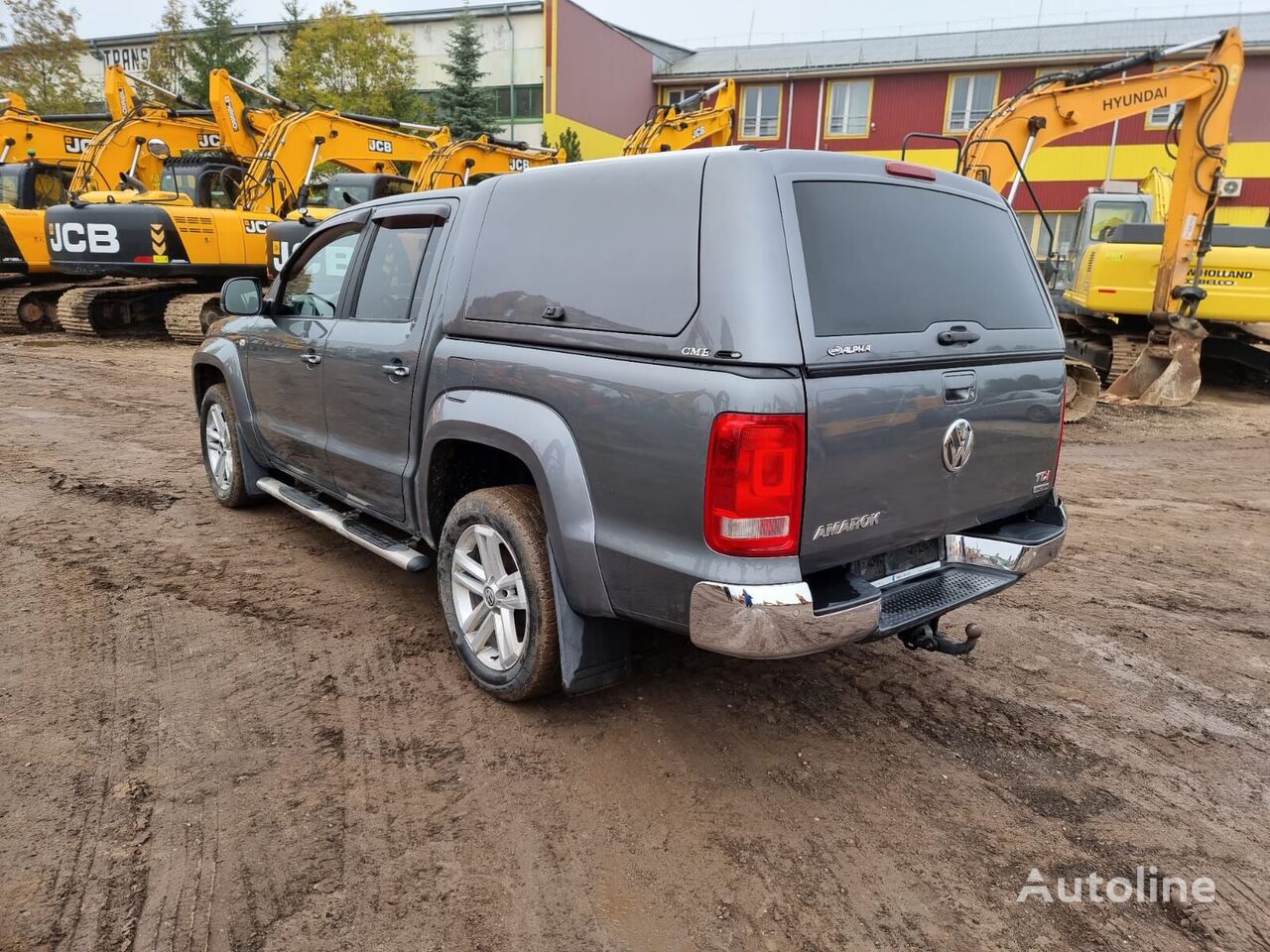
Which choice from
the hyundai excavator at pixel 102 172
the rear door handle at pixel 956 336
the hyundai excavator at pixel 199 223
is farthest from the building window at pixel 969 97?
the rear door handle at pixel 956 336

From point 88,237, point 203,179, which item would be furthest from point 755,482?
point 203,179

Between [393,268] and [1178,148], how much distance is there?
1099 cm

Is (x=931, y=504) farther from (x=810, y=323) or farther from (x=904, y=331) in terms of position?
(x=810, y=323)

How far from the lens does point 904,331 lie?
2865 millimetres

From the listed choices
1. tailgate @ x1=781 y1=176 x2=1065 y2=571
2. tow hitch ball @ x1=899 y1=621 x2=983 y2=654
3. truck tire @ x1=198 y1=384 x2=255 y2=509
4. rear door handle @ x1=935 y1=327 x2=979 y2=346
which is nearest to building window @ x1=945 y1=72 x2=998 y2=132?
truck tire @ x1=198 y1=384 x2=255 y2=509

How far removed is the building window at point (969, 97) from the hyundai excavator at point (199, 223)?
22.0 meters

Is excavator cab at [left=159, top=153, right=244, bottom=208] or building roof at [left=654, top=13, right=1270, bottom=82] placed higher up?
building roof at [left=654, top=13, right=1270, bottom=82]

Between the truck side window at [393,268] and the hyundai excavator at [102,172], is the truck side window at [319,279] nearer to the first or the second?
the truck side window at [393,268]

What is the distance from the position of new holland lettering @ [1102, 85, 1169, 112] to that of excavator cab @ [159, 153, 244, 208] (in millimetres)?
13265

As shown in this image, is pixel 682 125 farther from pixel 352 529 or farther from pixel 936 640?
pixel 936 640

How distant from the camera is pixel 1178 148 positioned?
1100 cm

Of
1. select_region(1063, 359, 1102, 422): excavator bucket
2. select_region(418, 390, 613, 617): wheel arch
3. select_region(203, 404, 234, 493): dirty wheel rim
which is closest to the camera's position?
select_region(418, 390, 613, 617): wheel arch

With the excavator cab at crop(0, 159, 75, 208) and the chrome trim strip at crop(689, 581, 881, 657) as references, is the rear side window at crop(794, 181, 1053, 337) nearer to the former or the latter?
the chrome trim strip at crop(689, 581, 881, 657)

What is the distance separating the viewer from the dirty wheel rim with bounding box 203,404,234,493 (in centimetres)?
568
